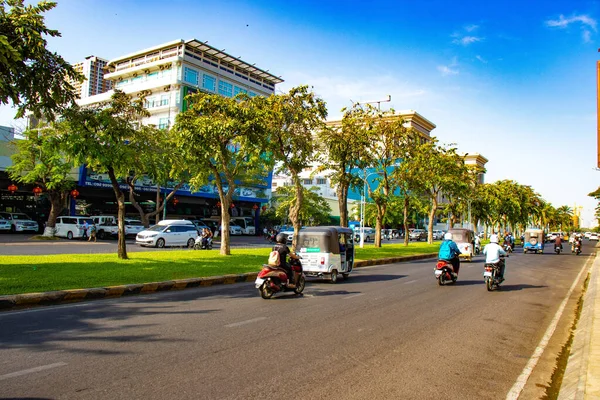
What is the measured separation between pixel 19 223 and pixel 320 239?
31.6 meters

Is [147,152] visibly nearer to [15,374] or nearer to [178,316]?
[178,316]

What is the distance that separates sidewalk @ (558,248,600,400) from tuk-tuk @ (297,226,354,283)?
7285 millimetres

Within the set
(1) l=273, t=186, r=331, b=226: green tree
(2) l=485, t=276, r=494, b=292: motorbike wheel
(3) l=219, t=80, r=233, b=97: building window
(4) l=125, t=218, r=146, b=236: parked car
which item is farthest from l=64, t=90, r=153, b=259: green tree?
(3) l=219, t=80, r=233, b=97: building window

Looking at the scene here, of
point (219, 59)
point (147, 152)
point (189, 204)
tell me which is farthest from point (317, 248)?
point (219, 59)

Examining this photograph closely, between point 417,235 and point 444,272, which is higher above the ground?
point 417,235

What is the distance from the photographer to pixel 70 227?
34.9 meters

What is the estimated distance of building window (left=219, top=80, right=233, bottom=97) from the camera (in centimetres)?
6666

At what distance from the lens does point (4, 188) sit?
128 feet

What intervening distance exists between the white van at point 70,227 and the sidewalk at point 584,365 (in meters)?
33.6

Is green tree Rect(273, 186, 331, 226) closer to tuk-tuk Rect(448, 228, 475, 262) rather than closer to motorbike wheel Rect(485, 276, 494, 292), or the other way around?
tuk-tuk Rect(448, 228, 475, 262)

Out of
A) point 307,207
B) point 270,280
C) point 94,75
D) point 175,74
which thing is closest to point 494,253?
point 270,280

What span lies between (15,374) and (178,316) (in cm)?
373

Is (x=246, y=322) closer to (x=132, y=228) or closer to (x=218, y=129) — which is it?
(x=218, y=129)

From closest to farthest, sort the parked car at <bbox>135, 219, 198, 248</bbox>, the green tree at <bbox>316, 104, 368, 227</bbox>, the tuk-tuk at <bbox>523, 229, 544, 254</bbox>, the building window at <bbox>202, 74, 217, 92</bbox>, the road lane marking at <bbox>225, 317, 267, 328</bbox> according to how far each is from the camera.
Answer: the road lane marking at <bbox>225, 317, 267, 328</bbox>, the green tree at <bbox>316, 104, 368, 227</bbox>, the parked car at <bbox>135, 219, 198, 248</bbox>, the tuk-tuk at <bbox>523, 229, 544, 254</bbox>, the building window at <bbox>202, 74, 217, 92</bbox>
